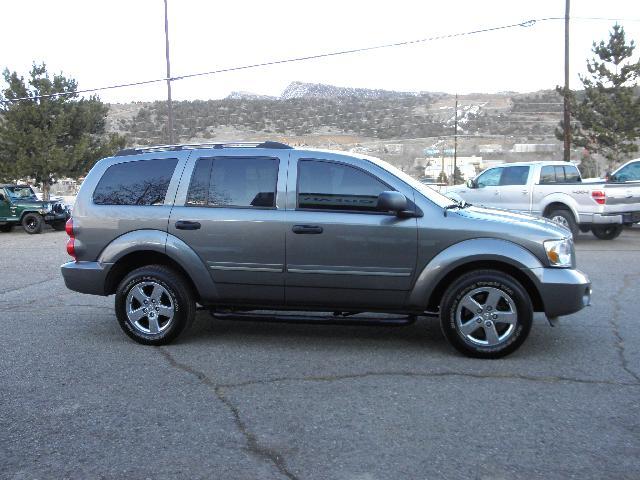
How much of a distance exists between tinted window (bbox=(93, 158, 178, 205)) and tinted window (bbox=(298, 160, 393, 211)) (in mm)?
1319

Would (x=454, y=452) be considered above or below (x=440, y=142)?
below

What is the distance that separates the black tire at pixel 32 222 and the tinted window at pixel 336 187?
16642 mm

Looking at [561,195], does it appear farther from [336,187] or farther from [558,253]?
[336,187]

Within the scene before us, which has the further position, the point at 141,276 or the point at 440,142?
the point at 440,142

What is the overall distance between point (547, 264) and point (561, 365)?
0.85m

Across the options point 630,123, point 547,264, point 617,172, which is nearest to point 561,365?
point 547,264

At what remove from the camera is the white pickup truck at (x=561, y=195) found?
13828 millimetres

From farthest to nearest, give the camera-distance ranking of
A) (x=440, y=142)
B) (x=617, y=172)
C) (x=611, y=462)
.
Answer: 1. (x=440, y=142)
2. (x=617, y=172)
3. (x=611, y=462)

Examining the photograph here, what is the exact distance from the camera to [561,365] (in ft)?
17.1

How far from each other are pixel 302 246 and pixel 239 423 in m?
1.90

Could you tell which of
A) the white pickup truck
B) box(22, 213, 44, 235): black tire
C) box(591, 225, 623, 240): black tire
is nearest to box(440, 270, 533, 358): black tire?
the white pickup truck

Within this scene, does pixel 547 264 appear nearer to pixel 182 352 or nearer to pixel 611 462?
pixel 611 462

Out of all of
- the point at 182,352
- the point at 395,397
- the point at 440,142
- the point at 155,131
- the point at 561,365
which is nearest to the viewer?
the point at 395,397

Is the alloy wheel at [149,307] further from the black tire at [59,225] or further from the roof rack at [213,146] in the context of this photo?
the black tire at [59,225]
